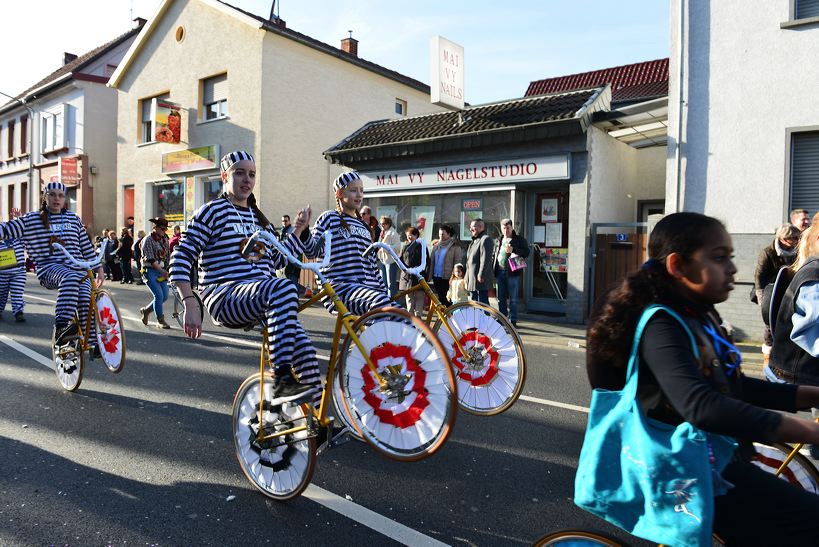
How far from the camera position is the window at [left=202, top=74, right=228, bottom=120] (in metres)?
20.7

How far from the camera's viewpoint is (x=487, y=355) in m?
4.77

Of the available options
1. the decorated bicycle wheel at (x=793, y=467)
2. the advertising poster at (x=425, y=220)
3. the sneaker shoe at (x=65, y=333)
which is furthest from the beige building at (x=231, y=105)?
the decorated bicycle wheel at (x=793, y=467)

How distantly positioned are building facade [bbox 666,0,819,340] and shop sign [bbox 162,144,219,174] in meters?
15.0

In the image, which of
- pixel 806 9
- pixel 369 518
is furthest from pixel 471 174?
pixel 369 518

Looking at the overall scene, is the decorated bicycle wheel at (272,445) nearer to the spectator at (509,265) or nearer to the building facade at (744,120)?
the spectator at (509,265)

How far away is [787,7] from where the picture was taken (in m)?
9.91

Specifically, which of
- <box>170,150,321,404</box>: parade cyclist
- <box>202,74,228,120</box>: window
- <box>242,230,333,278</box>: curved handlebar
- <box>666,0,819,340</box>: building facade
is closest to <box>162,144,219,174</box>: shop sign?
<box>202,74,228,120</box>: window

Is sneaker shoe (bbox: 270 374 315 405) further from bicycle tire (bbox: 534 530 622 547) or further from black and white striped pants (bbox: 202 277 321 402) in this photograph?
bicycle tire (bbox: 534 530 622 547)

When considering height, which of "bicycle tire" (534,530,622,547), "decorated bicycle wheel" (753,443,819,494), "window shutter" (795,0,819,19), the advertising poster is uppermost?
"window shutter" (795,0,819,19)

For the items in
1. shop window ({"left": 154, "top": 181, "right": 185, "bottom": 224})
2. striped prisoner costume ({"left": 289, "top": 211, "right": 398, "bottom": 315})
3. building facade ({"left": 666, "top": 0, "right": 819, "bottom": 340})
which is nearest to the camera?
striped prisoner costume ({"left": 289, "top": 211, "right": 398, "bottom": 315})

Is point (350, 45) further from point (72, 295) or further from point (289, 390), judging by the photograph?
point (289, 390)

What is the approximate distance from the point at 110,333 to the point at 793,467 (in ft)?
18.3

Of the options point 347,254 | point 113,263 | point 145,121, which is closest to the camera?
point 347,254

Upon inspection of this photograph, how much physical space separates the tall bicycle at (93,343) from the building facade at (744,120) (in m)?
9.32
